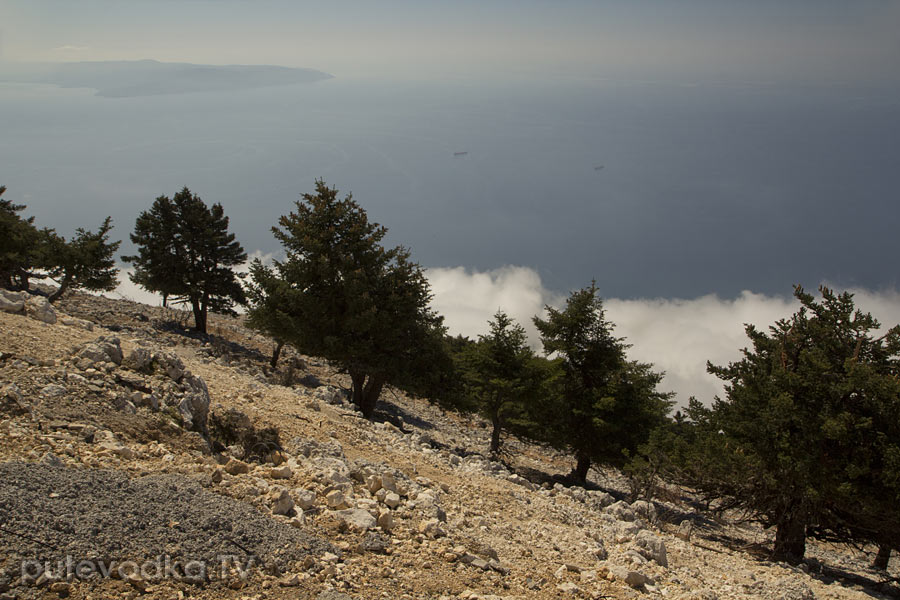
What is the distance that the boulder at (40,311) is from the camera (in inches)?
520

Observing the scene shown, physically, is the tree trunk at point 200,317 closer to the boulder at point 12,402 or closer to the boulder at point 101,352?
the boulder at point 101,352

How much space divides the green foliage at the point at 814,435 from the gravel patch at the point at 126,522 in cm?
1290

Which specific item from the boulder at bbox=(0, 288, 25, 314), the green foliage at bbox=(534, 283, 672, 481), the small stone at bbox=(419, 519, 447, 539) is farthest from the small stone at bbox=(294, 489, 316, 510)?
the green foliage at bbox=(534, 283, 672, 481)

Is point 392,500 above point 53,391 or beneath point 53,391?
beneath

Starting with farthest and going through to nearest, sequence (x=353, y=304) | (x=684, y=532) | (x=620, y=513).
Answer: (x=353, y=304) < (x=684, y=532) < (x=620, y=513)

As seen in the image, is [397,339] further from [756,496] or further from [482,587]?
[482,587]

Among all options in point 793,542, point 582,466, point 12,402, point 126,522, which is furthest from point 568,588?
point 582,466

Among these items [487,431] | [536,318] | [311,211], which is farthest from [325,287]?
[487,431]

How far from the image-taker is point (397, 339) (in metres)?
22.6

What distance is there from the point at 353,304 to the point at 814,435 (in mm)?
15638

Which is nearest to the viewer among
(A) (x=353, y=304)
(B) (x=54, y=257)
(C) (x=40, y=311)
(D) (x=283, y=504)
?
(D) (x=283, y=504)

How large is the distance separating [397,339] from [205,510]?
16140 millimetres

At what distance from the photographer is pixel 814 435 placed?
13641 millimetres

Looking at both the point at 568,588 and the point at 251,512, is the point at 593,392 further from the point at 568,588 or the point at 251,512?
the point at 251,512
